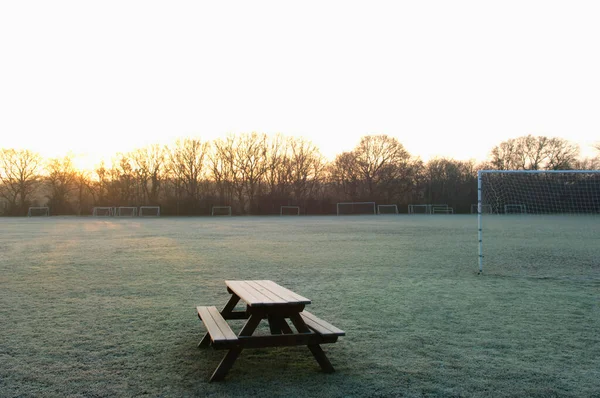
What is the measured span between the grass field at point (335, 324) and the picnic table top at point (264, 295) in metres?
0.64

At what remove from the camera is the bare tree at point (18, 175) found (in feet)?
242

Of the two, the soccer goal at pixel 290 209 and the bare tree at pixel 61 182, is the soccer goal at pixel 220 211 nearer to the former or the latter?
the soccer goal at pixel 290 209

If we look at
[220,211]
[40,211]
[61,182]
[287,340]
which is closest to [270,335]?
[287,340]

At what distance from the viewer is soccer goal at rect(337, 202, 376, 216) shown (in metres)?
69.8

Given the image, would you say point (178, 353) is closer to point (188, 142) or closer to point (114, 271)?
point (114, 271)

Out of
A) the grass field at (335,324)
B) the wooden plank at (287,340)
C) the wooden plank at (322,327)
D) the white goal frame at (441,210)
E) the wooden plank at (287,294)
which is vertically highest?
the white goal frame at (441,210)

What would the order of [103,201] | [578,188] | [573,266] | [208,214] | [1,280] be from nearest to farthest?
1. [1,280]
2. [573,266]
3. [578,188]
4. [208,214]
5. [103,201]

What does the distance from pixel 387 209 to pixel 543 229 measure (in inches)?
1648

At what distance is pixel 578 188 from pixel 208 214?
154ft

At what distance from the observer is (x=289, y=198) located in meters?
70.6

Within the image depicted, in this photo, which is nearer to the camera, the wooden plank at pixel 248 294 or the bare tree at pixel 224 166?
the wooden plank at pixel 248 294

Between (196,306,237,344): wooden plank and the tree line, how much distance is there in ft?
212

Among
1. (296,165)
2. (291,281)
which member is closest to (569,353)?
(291,281)

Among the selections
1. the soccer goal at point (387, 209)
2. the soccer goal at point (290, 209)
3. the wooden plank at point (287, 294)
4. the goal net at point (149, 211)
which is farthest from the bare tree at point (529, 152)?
the wooden plank at point (287, 294)
